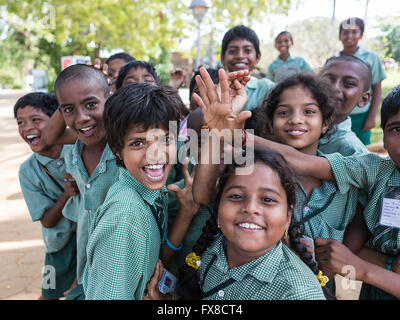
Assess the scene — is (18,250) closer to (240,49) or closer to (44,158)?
(44,158)

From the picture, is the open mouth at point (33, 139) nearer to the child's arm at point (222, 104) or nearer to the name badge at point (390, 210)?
the child's arm at point (222, 104)

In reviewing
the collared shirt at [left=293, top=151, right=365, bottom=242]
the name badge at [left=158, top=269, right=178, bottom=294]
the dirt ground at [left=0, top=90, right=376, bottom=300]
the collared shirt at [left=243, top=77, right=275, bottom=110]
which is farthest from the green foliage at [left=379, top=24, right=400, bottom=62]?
the name badge at [left=158, top=269, right=178, bottom=294]

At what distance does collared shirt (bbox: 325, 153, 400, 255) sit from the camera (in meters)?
1.43

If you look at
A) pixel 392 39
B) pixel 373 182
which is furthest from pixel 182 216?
pixel 392 39

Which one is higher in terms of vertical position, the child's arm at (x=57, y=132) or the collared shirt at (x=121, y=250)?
the child's arm at (x=57, y=132)

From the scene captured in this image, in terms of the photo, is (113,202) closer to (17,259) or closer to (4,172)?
(17,259)

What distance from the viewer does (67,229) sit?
7.31 feet

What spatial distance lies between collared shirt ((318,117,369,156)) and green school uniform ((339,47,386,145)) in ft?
5.14

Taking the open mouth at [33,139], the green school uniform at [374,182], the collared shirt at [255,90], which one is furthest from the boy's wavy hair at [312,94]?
the open mouth at [33,139]

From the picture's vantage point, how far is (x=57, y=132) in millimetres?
2006

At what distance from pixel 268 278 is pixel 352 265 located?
1.36 feet

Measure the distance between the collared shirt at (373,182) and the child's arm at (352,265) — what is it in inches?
4.5

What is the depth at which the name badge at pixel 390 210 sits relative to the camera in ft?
4.48
